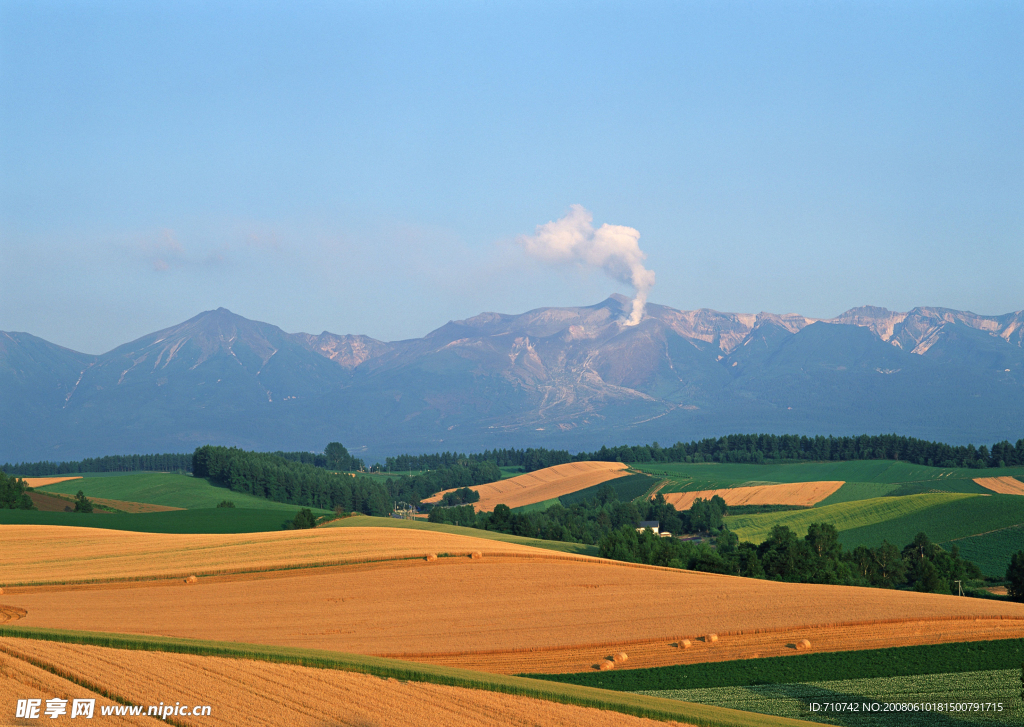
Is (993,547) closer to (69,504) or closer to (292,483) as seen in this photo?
(292,483)

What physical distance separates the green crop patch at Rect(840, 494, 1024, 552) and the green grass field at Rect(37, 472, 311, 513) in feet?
247

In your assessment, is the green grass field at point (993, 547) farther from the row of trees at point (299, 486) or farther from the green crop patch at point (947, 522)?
the row of trees at point (299, 486)

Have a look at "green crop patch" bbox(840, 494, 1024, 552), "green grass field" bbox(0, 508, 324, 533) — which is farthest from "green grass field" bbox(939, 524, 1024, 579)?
"green grass field" bbox(0, 508, 324, 533)

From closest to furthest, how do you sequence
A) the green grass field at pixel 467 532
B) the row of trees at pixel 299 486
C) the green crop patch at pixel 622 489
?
the green grass field at pixel 467 532, the green crop patch at pixel 622 489, the row of trees at pixel 299 486

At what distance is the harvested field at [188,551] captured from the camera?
141 ft

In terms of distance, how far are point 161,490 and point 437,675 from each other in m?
118

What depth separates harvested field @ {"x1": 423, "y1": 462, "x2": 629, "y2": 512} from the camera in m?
146

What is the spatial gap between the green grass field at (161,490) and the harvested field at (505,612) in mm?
80104

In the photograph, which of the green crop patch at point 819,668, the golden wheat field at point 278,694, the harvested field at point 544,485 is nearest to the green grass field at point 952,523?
the green crop patch at point 819,668

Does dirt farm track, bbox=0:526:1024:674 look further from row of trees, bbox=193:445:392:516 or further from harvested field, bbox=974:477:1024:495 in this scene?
harvested field, bbox=974:477:1024:495

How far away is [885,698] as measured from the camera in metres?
22.3

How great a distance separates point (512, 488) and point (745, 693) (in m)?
138

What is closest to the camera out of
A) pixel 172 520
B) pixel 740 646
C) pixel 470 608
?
pixel 740 646

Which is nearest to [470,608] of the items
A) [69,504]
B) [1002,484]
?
[69,504]
